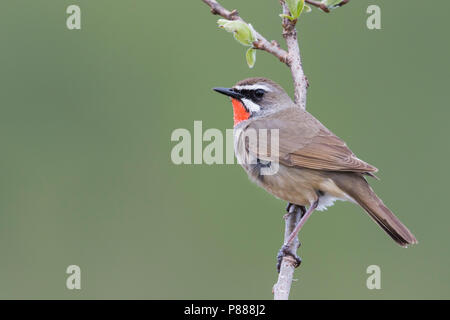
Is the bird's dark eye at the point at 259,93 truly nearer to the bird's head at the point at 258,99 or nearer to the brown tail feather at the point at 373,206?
the bird's head at the point at 258,99

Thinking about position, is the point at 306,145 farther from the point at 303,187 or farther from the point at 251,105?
the point at 251,105

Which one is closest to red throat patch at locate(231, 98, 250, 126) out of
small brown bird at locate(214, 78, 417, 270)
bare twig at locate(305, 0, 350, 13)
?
small brown bird at locate(214, 78, 417, 270)

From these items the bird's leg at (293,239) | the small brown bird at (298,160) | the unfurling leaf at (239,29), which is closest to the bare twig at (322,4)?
the unfurling leaf at (239,29)

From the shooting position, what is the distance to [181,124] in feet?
25.4

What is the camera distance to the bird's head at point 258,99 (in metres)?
5.57

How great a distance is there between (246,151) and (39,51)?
3.45m

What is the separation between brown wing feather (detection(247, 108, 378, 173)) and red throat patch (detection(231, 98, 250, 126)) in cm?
11

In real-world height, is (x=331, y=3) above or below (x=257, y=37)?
above

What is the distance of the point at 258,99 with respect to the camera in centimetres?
566

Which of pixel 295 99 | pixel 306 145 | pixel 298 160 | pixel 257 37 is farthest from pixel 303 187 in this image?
pixel 257 37

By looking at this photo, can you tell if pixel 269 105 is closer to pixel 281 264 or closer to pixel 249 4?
pixel 281 264

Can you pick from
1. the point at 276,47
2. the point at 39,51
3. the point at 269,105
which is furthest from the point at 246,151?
the point at 39,51

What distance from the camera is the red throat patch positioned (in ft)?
18.5

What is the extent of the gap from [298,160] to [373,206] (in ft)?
2.27
